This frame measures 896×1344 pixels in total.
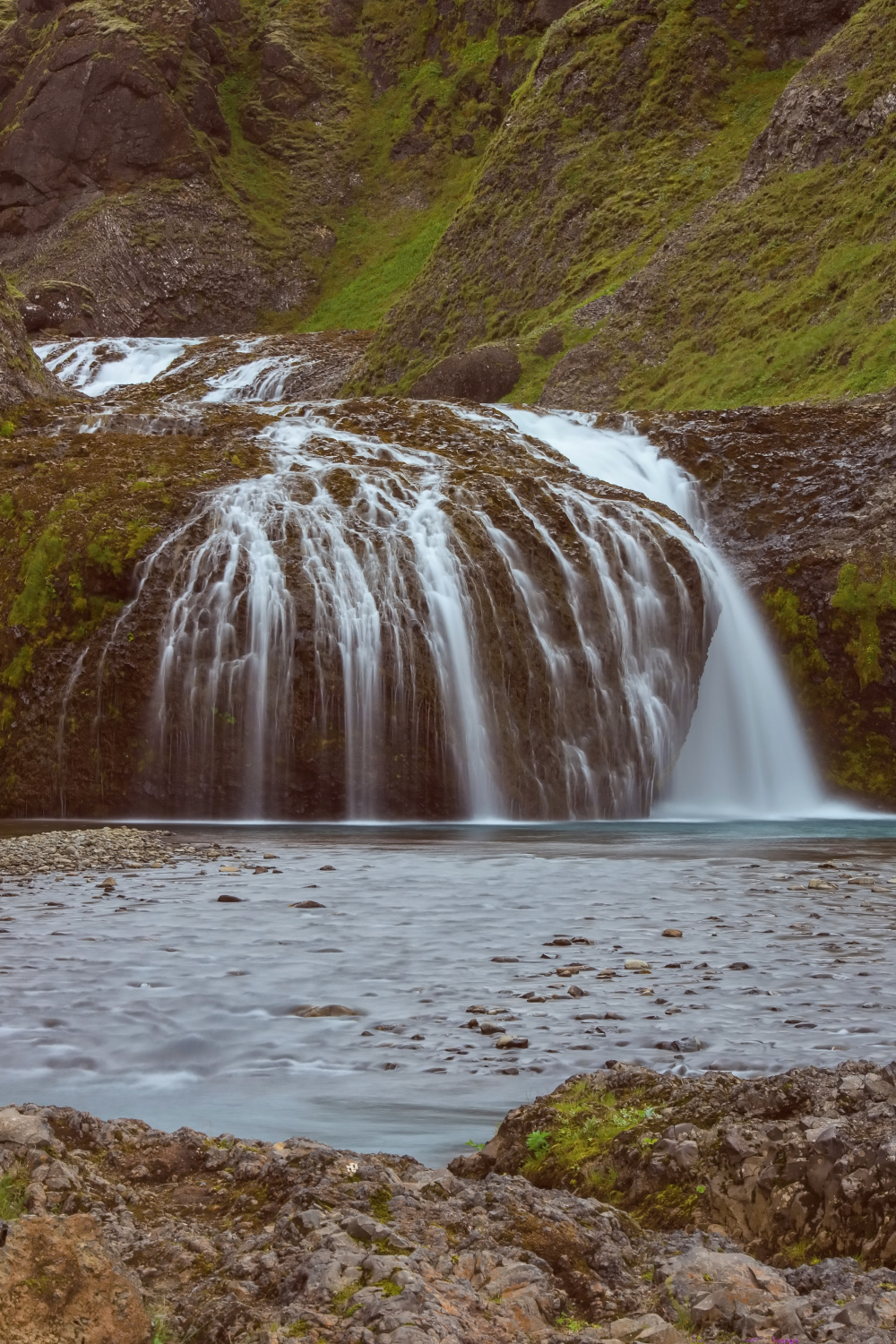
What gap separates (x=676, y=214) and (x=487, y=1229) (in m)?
37.4

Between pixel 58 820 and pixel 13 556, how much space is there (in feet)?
14.0

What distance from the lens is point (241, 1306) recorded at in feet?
8.61

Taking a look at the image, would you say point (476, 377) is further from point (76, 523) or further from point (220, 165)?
point (220, 165)

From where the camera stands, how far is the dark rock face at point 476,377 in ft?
109

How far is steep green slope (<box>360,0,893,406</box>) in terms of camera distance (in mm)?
28984

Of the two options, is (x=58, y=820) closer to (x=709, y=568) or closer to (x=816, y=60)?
(x=709, y=568)

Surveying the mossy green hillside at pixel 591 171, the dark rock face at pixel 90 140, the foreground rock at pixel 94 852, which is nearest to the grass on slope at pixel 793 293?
the mossy green hillside at pixel 591 171

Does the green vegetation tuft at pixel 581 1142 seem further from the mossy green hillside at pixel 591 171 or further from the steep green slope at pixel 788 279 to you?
the mossy green hillside at pixel 591 171

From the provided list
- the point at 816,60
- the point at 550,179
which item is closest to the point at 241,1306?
the point at 816,60

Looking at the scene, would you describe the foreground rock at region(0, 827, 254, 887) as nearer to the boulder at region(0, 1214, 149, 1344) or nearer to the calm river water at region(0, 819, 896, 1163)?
the calm river water at region(0, 819, 896, 1163)

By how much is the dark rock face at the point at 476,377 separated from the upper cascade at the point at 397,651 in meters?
13.5

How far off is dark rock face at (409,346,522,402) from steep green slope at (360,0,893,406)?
1.81 feet

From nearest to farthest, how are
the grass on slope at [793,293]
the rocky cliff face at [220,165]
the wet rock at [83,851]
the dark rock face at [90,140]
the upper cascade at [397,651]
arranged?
1. the wet rock at [83,851]
2. the upper cascade at [397,651]
3. the grass on slope at [793,293]
4. the rocky cliff face at [220,165]
5. the dark rock face at [90,140]

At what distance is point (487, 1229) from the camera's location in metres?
2.98
